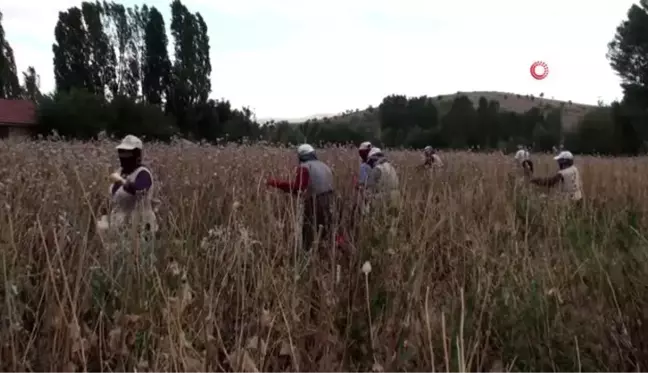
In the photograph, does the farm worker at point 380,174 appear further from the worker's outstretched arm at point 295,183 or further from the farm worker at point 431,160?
the farm worker at point 431,160

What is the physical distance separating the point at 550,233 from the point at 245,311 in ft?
5.95

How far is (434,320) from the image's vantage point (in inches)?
93.7

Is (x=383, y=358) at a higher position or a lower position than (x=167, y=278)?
lower

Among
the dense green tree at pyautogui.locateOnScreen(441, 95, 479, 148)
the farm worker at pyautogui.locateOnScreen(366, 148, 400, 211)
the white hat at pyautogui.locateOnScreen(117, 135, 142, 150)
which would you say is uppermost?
the white hat at pyautogui.locateOnScreen(117, 135, 142, 150)

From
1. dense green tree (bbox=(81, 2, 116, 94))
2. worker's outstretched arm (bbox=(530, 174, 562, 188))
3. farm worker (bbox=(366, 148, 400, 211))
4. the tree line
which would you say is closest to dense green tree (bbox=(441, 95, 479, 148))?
the tree line

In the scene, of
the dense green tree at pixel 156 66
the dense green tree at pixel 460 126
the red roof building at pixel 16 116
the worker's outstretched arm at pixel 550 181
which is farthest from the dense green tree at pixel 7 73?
the worker's outstretched arm at pixel 550 181

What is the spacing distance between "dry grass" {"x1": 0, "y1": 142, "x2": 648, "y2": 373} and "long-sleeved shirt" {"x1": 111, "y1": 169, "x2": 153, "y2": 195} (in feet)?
2.17

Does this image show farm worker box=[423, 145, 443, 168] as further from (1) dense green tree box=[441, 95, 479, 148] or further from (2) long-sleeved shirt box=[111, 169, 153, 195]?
(1) dense green tree box=[441, 95, 479, 148]

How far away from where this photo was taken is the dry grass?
184 centimetres

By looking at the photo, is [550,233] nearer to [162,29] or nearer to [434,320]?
[434,320]

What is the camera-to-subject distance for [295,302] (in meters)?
2.21

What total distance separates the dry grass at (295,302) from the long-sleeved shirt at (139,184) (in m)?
0.66

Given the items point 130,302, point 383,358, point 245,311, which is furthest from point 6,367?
point 383,358

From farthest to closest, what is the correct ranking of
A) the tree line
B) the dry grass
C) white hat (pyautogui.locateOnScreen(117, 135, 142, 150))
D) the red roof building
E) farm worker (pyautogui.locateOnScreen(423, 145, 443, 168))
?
the tree line < the red roof building < farm worker (pyautogui.locateOnScreen(423, 145, 443, 168)) < white hat (pyautogui.locateOnScreen(117, 135, 142, 150)) < the dry grass
